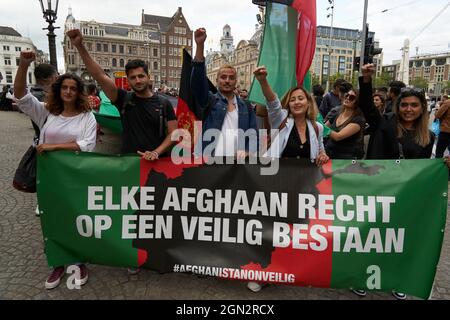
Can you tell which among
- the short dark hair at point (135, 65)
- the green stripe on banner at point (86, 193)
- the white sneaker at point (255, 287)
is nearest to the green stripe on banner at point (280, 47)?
the short dark hair at point (135, 65)

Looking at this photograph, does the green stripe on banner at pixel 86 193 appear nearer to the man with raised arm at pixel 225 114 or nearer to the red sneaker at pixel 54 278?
the red sneaker at pixel 54 278

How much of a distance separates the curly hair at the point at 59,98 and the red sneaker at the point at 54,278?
4.66 feet

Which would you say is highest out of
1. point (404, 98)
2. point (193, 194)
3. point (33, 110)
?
point (404, 98)

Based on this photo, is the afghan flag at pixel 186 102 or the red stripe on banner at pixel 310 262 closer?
the red stripe on banner at pixel 310 262

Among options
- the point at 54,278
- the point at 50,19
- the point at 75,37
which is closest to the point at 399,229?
the point at 54,278

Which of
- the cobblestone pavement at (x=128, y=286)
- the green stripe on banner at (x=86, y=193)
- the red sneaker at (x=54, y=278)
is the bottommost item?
the cobblestone pavement at (x=128, y=286)

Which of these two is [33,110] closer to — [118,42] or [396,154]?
[396,154]

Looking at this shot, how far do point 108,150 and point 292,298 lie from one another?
19.2 feet

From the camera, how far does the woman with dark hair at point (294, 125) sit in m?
2.77

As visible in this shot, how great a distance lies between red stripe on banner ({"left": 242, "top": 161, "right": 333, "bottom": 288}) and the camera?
254cm

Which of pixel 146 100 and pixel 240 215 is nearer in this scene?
pixel 240 215

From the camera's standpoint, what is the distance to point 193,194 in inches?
107

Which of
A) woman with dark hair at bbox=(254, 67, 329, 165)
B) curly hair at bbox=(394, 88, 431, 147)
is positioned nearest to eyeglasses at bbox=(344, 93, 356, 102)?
curly hair at bbox=(394, 88, 431, 147)
